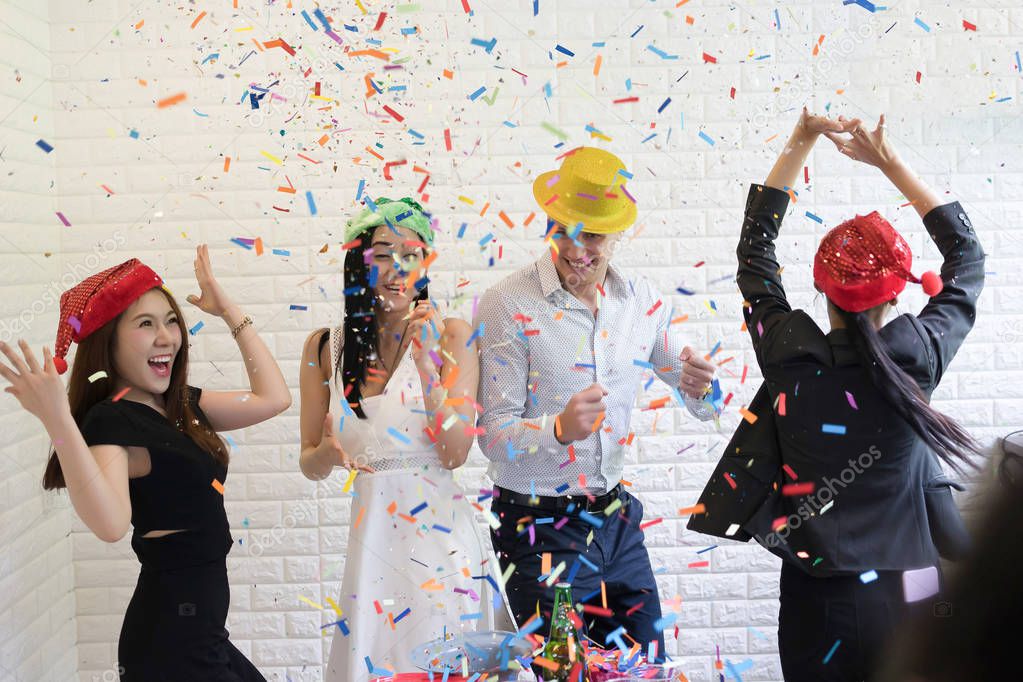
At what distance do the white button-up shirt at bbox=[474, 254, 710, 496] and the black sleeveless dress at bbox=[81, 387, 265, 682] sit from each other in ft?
2.33

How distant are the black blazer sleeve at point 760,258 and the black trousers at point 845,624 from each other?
553mm

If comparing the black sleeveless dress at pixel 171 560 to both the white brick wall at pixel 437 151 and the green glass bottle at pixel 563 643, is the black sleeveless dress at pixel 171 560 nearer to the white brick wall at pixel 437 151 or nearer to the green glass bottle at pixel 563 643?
the green glass bottle at pixel 563 643

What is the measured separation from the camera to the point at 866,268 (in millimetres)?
1968

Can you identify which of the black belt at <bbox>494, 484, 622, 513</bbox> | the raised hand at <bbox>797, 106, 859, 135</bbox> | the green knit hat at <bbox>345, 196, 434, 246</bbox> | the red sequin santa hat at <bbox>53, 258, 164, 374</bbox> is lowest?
the black belt at <bbox>494, 484, 622, 513</bbox>

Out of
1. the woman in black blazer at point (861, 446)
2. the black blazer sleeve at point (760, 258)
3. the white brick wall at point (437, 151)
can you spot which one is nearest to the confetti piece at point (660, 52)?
the white brick wall at point (437, 151)

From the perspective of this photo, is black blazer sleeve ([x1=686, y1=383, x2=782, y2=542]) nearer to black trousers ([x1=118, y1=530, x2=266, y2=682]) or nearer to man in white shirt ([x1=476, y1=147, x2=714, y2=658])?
man in white shirt ([x1=476, y1=147, x2=714, y2=658])

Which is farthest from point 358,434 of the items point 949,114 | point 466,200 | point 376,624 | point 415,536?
point 949,114

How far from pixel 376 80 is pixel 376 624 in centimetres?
189

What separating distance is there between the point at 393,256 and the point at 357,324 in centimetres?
21

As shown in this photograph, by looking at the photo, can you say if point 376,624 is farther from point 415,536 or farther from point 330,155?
point 330,155

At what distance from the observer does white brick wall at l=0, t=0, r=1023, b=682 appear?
133 inches

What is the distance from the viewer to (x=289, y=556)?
347 centimetres

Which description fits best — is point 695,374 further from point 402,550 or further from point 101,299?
point 101,299

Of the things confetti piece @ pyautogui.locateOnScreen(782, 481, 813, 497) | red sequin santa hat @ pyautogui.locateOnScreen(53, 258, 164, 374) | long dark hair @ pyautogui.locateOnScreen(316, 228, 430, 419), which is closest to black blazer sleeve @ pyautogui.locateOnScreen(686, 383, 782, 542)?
confetti piece @ pyautogui.locateOnScreen(782, 481, 813, 497)
